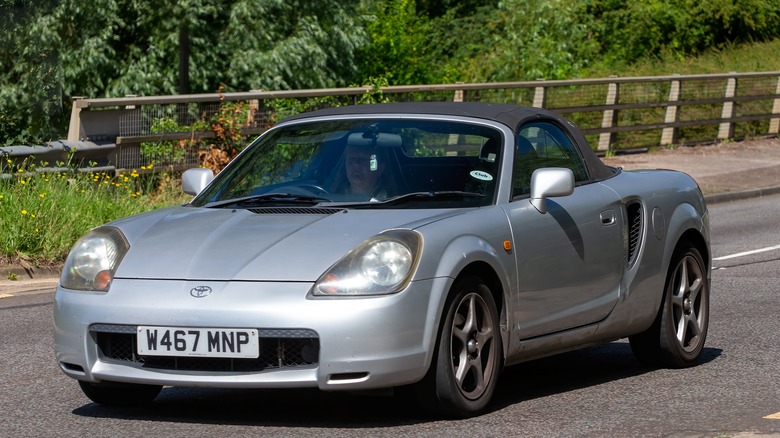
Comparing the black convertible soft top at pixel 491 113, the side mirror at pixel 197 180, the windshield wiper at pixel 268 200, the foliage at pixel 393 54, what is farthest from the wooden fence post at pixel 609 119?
the windshield wiper at pixel 268 200

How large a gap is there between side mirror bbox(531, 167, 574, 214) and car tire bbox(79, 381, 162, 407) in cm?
194

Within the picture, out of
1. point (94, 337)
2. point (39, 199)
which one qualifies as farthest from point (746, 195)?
point (94, 337)

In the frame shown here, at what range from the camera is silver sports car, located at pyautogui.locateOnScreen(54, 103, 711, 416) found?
5.94m

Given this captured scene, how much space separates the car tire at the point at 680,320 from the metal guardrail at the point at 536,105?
8.28 m

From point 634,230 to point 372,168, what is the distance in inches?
60.8

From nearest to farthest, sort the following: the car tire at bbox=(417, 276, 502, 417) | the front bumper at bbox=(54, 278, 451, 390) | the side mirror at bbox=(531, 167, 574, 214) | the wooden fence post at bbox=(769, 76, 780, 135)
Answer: the front bumper at bbox=(54, 278, 451, 390)
the car tire at bbox=(417, 276, 502, 417)
the side mirror at bbox=(531, 167, 574, 214)
the wooden fence post at bbox=(769, 76, 780, 135)

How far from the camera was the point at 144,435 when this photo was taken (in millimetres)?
6082

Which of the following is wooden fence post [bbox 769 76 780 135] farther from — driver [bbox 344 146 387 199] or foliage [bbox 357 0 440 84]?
driver [bbox 344 146 387 199]

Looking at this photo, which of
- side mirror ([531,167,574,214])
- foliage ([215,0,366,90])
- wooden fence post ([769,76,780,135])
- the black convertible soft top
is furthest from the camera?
wooden fence post ([769,76,780,135])

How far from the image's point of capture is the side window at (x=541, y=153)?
715 cm

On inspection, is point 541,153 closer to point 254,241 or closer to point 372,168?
point 372,168

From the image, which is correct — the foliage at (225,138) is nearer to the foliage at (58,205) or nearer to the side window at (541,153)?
the foliage at (58,205)

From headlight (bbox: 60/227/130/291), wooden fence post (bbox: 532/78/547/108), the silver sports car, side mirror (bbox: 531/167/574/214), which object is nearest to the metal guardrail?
wooden fence post (bbox: 532/78/547/108)

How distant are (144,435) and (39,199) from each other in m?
7.61
